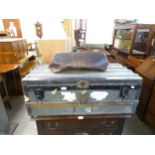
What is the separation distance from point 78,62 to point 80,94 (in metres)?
0.25

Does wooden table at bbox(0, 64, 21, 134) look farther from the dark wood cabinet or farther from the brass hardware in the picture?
the dark wood cabinet

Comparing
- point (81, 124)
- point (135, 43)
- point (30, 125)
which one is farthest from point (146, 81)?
point (30, 125)

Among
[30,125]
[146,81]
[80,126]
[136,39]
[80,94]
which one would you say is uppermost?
[136,39]

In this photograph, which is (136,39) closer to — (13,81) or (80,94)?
(80,94)

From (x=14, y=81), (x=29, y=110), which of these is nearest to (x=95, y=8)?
(x=29, y=110)

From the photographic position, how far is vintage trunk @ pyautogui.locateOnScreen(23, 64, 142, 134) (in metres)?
0.93

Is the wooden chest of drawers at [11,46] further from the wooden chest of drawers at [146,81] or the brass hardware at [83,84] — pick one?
the wooden chest of drawers at [146,81]

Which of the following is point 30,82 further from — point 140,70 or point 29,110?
point 140,70

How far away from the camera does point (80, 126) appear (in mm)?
1207

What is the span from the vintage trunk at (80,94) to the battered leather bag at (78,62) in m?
0.04

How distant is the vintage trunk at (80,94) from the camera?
3.05ft

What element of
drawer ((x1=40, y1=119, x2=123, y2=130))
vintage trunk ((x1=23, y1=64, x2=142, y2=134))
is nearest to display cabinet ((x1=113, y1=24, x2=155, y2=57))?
vintage trunk ((x1=23, y1=64, x2=142, y2=134))

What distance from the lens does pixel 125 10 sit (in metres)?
0.41

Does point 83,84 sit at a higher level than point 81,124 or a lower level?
higher
